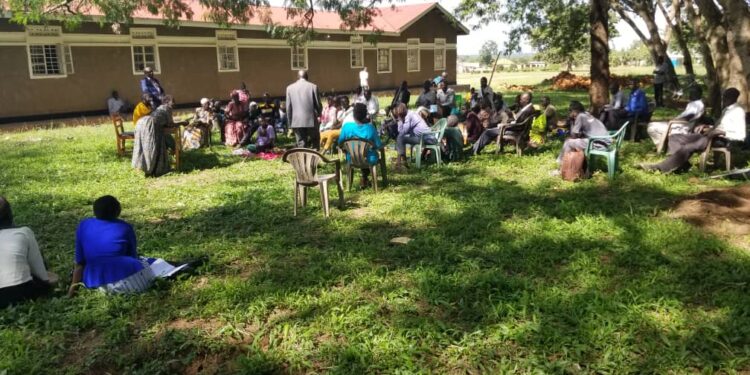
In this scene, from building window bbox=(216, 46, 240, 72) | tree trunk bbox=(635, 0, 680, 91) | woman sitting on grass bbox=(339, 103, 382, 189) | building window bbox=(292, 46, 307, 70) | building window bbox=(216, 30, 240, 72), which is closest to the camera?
woman sitting on grass bbox=(339, 103, 382, 189)

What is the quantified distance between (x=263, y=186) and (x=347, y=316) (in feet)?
14.6

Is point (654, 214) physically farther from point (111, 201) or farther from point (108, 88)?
point (108, 88)

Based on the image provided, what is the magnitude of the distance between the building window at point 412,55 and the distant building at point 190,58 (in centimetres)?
5

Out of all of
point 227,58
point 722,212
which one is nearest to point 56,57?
point 227,58

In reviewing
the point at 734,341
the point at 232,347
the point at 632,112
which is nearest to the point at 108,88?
the point at 632,112

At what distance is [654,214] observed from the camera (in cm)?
567

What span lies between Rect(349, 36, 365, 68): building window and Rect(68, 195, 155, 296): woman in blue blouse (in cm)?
2350

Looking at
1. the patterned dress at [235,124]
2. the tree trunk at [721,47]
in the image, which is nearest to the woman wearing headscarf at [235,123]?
the patterned dress at [235,124]

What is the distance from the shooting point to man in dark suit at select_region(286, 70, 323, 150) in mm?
9047

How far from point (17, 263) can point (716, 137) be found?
7949mm

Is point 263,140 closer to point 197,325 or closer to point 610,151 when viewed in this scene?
point 610,151

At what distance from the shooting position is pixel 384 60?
28625mm

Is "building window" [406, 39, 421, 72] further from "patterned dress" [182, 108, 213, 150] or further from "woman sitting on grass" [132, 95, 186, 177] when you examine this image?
"woman sitting on grass" [132, 95, 186, 177]

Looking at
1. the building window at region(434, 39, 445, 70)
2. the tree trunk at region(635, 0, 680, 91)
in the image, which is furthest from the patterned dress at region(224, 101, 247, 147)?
the building window at region(434, 39, 445, 70)
